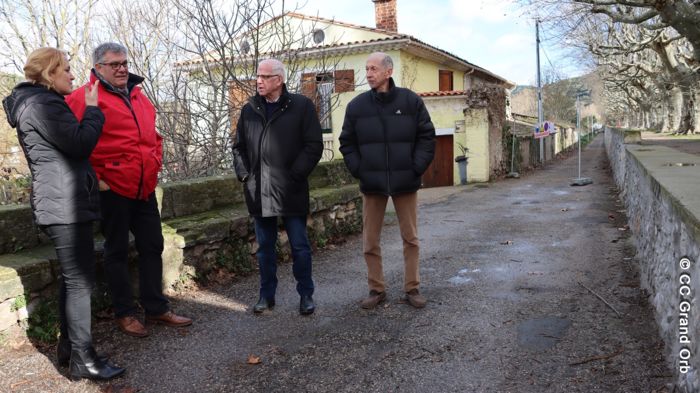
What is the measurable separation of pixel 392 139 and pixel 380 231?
73 centimetres

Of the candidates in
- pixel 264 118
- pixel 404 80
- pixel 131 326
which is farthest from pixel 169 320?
pixel 404 80

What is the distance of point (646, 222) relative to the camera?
14.7 ft

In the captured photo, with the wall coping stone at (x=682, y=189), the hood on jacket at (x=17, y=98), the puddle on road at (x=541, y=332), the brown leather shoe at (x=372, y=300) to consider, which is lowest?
the puddle on road at (x=541, y=332)

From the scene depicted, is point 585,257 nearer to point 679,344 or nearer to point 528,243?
point 528,243

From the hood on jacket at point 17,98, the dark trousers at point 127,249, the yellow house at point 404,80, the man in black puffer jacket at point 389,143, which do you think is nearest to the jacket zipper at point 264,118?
the man in black puffer jacket at point 389,143

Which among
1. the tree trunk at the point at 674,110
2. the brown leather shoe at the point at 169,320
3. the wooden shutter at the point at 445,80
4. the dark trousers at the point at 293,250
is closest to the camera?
the brown leather shoe at the point at 169,320

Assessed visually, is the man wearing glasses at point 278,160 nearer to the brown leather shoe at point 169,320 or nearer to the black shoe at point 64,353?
the brown leather shoe at point 169,320

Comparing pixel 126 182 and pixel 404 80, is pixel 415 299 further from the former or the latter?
pixel 404 80

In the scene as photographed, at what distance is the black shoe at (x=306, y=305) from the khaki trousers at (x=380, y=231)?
19.4 inches

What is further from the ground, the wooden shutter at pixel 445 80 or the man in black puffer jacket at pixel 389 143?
the wooden shutter at pixel 445 80

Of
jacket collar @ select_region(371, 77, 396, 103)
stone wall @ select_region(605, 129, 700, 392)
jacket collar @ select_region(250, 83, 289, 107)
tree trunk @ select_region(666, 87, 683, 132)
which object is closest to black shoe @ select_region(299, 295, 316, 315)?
jacket collar @ select_region(250, 83, 289, 107)

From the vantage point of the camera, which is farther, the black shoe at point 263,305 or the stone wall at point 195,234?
the black shoe at point 263,305

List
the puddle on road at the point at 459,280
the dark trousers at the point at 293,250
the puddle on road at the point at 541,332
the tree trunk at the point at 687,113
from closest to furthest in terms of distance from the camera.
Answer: the puddle on road at the point at 541,332 < the dark trousers at the point at 293,250 < the puddle on road at the point at 459,280 < the tree trunk at the point at 687,113

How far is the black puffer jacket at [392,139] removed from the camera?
13.1 ft
